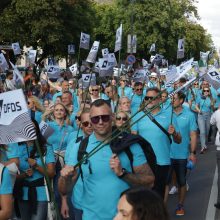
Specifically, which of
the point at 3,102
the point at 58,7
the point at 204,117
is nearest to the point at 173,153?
the point at 3,102

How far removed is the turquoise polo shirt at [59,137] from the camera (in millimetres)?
6719

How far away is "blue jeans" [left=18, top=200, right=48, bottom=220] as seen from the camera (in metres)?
5.20

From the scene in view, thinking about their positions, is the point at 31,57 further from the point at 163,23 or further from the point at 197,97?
the point at 163,23

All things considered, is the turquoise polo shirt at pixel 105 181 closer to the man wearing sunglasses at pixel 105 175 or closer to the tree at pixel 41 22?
the man wearing sunglasses at pixel 105 175

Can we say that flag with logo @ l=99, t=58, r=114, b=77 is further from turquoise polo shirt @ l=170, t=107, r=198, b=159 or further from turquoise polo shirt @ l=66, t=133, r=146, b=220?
turquoise polo shirt @ l=66, t=133, r=146, b=220

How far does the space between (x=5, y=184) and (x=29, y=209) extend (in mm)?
1475

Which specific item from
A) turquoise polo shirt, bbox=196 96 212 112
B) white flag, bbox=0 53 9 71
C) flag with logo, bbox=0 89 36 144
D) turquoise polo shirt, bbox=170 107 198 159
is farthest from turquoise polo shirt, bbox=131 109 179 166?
white flag, bbox=0 53 9 71

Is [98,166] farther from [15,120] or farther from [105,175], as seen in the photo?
[15,120]

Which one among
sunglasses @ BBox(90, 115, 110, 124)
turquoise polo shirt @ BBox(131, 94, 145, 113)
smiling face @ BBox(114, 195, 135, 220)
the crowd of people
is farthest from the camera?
turquoise polo shirt @ BBox(131, 94, 145, 113)

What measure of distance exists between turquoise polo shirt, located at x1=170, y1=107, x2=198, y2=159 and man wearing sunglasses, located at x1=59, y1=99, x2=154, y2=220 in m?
3.83

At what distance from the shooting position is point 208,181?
1028 cm

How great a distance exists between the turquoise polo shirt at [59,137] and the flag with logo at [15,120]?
9.82 ft

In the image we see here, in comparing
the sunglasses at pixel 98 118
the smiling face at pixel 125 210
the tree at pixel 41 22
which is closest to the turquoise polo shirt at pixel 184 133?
the sunglasses at pixel 98 118

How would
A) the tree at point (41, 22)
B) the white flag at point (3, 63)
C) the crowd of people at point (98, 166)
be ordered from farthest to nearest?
1. the tree at point (41, 22)
2. the white flag at point (3, 63)
3. the crowd of people at point (98, 166)
